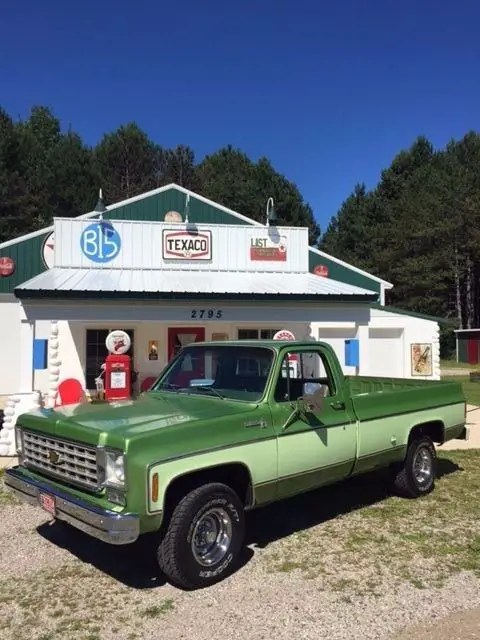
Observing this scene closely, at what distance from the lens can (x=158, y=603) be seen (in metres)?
4.02

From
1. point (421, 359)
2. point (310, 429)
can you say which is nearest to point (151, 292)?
point (310, 429)

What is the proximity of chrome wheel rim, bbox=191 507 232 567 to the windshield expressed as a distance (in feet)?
3.36

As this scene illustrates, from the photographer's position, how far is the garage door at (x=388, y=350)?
2178cm

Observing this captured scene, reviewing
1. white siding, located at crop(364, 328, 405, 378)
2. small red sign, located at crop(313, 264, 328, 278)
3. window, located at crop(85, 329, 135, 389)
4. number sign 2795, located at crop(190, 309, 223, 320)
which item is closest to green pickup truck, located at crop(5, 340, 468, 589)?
number sign 2795, located at crop(190, 309, 223, 320)

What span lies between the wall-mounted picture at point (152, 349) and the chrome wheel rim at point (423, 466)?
1015cm

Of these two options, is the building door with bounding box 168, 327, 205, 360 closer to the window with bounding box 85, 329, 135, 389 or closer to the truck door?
the window with bounding box 85, 329, 135, 389

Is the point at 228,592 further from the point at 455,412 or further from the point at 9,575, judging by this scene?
the point at 455,412

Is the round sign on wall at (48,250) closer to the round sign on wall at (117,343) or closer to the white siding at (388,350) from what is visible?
the round sign on wall at (117,343)

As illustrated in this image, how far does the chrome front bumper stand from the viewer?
378 centimetres

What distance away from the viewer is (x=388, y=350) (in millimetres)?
21969

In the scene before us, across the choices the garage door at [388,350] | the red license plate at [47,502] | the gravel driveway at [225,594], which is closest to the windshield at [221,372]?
the gravel driveway at [225,594]

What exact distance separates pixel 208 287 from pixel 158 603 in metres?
9.08

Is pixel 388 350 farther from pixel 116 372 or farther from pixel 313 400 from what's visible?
pixel 313 400

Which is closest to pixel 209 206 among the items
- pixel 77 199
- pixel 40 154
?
pixel 77 199
